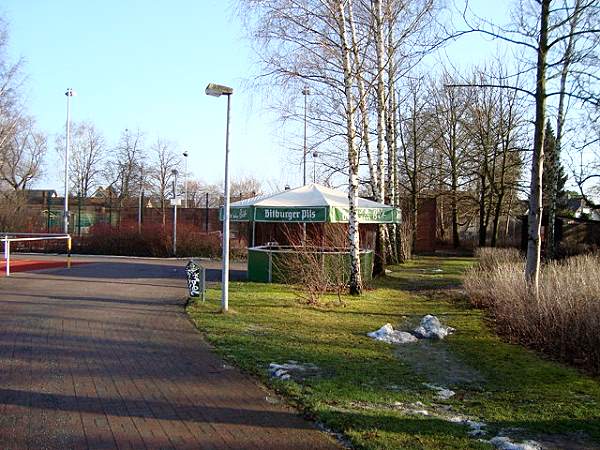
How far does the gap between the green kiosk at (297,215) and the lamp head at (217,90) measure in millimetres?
5893

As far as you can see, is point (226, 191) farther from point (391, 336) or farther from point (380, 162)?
point (380, 162)

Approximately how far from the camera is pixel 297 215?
59.0ft

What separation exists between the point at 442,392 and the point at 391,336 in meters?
3.21

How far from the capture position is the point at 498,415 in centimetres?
582

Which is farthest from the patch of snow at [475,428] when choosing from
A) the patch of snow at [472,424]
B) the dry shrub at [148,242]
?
the dry shrub at [148,242]

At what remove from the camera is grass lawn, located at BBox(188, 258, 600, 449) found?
17.4 feet

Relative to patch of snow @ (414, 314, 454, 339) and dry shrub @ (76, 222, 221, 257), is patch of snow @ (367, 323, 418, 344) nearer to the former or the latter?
patch of snow @ (414, 314, 454, 339)

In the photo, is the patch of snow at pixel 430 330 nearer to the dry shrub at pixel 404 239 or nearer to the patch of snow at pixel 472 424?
the patch of snow at pixel 472 424

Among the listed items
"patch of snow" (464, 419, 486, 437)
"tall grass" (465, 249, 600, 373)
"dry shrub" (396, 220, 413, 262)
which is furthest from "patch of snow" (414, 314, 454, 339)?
"dry shrub" (396, 220, 413, 262)

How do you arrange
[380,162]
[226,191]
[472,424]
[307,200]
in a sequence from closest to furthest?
[472,424]
[226,191]
[307,200]
[380,162]

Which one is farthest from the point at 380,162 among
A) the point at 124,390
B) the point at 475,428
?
the point at 475,428

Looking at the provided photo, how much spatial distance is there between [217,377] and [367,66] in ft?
45.3

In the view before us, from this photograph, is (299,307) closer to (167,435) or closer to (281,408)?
(281,408)

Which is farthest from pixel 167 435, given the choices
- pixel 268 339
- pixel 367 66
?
pixel 367 66
